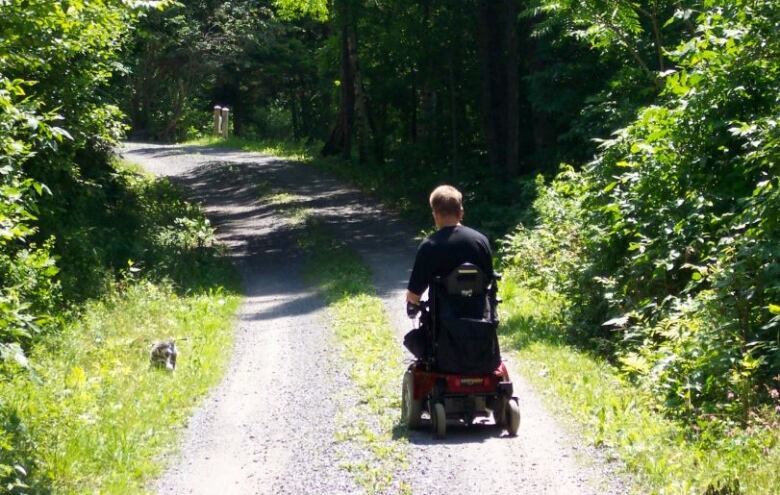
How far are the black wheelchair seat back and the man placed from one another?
10 cm

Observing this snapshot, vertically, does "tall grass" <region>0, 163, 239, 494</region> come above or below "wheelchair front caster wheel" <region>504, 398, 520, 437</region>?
below

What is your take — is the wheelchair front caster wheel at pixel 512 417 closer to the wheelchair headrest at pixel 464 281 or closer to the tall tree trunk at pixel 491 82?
the wheelchair headrest at pixel 464 281

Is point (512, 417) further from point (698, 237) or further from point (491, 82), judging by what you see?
point (491, 82)

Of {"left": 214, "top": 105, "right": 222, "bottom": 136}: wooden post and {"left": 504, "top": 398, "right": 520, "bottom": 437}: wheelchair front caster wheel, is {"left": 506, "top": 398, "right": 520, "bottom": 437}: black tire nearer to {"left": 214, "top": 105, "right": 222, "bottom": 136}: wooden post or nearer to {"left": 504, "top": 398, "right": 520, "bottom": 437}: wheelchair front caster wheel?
{"left": 504, "top": 398, "right": 520, "bottom": 437}: wheelchair front caster wheel

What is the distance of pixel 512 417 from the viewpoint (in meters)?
8.30

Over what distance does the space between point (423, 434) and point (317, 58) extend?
34.5 meters

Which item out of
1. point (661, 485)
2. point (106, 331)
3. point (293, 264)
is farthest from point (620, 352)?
point (293, 264)

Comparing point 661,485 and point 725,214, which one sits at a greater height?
point 725,214

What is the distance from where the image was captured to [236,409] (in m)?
10.2

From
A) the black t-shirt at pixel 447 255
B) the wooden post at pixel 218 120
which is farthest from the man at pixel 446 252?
the wooden post at pixel 218 120

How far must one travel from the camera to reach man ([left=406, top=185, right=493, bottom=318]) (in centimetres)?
833

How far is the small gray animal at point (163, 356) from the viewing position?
473 inches

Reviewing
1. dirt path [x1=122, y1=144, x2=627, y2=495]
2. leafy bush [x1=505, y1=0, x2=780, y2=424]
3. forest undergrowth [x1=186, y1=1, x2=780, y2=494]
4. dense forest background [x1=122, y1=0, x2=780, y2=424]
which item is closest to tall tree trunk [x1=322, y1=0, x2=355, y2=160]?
dense forest background [x1=122, y1=0, x2=780, y2=424]

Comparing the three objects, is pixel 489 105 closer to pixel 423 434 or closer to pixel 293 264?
pixel 293 264
